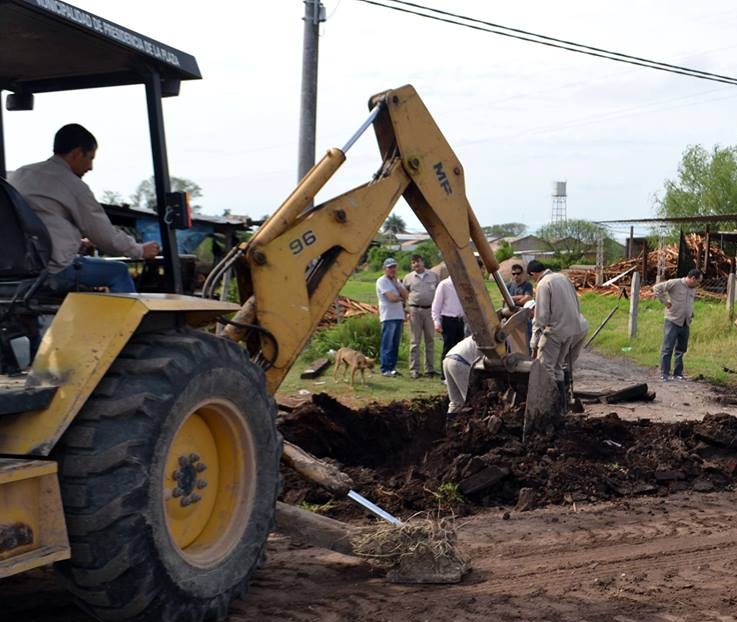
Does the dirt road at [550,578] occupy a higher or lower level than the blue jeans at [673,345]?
lower

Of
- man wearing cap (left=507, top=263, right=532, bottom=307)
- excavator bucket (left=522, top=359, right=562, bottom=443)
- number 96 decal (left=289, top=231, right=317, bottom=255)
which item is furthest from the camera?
man wearing cap (left=507, top=263, right=532, bottom=307)

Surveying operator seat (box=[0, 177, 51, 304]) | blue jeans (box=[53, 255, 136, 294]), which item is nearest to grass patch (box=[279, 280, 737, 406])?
blue jeans (box=[53, 255, 136, 294])

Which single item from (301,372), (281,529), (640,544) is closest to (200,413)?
(281,529)

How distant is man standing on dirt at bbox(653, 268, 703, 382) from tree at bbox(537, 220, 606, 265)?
30.0m

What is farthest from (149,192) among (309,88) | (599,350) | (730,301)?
(730,301)

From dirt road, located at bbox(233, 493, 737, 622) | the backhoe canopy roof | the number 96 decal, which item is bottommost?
dirt road, located at bbox(233, 493, 737, 622)

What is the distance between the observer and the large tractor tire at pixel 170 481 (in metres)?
3.99

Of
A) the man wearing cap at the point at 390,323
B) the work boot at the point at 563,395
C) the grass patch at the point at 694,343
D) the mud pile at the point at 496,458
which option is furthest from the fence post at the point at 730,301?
the mud pile at the point at 496,458

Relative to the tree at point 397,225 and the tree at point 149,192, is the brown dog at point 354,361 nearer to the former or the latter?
the tree at point 149,192

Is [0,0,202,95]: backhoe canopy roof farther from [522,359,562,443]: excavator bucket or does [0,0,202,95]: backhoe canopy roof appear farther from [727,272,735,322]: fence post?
[727,272,735,322]: fence post

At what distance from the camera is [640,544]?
6.62 m

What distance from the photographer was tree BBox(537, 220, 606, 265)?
4750 centimetres

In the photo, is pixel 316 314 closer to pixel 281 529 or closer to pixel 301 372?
pixel 281 529

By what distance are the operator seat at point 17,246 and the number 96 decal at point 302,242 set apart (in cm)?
188
